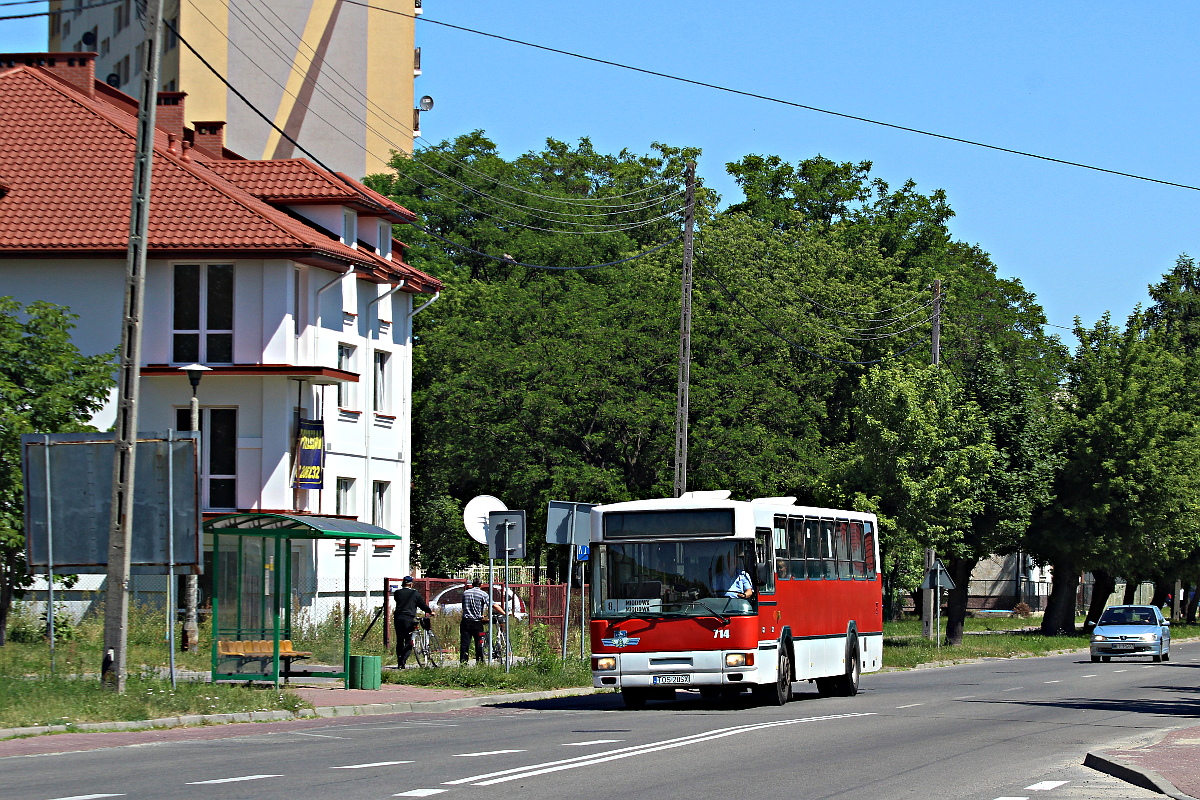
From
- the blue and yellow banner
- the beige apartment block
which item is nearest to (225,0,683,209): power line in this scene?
the beige apartment block

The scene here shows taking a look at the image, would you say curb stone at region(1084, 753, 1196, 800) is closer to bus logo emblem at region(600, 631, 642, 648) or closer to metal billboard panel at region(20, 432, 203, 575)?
bus logo emblem at region(600, 631, 642, 648)

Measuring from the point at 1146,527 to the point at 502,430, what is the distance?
76.5ft

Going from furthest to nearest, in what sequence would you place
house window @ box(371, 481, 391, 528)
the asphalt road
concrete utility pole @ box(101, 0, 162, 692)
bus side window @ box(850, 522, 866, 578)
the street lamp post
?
1. house window @ box(371, 481, 391, 528)
2. the street lamp post
3. bus side window @ box(850, 522, 866, 578)
4. concrete utility pole @ box(101, 0, 162, 692)
5. the asphalt road

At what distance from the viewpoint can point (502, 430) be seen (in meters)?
54.4

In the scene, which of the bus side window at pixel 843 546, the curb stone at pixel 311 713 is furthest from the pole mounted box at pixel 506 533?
the bus side window at pixel 843 546

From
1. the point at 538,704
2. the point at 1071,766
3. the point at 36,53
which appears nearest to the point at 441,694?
the point at 538,704

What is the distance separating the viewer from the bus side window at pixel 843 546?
26172 millimetres

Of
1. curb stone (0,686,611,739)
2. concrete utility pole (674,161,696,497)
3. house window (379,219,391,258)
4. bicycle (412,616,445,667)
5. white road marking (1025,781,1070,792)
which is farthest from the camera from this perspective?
house window (379,219,391,258)

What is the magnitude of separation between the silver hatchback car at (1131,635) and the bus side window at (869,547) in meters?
17.5

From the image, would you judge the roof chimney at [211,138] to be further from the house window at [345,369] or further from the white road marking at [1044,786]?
the white road marking at [1044,786]

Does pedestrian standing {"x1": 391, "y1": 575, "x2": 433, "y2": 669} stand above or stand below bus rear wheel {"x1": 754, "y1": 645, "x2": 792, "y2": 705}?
above

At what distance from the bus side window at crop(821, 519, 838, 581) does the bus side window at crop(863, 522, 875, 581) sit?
8.11 ft

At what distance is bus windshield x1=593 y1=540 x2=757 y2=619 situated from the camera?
21734mm

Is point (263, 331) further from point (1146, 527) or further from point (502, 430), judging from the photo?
point (1146, 527)
